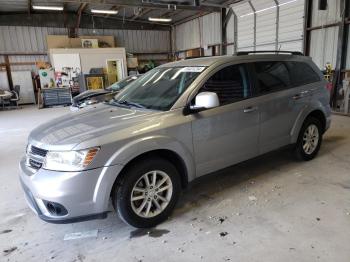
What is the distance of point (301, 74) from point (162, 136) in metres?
2.28

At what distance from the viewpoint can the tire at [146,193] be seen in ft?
7.57

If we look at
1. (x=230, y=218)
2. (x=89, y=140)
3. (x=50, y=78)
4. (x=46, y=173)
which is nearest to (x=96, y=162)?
(x=89, y=140)

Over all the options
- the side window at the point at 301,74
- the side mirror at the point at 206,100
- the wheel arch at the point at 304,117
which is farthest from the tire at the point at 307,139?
the side mirror at the point at 206,100

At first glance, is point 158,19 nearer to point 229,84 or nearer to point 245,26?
point 245,26

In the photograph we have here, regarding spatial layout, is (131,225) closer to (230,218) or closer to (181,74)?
(230,218)

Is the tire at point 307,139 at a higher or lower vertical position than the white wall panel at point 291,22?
lower

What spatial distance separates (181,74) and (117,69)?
1278 cm

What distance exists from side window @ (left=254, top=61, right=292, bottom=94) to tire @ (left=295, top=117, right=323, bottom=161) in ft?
2.25

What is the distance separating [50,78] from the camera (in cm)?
1366

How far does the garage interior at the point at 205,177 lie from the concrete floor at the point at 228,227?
0.01m

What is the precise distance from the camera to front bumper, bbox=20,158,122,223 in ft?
6.83

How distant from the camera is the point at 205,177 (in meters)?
2.81

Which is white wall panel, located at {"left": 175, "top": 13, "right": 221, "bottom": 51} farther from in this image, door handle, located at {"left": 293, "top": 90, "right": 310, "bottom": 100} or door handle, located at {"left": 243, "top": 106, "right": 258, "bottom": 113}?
door handle, located at {"left": 243, "top": 106, "right": 258, "bottom": 113}

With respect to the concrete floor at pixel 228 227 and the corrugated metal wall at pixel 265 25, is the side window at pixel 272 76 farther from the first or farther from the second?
the corrugated metal wall at pixel 265 25
